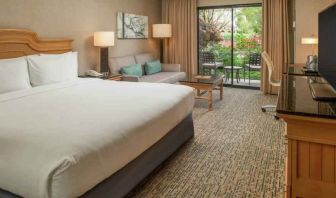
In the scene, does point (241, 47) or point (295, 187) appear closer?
point (295, 187)

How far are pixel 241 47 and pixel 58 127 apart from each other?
6.27 meters

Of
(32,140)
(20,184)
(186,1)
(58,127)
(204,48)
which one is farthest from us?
(204,48)

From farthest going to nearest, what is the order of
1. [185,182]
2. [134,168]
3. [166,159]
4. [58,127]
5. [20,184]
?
1. [166,159]
2. [185,182]
3. [134,168]
4. [58,127]
5. [20,184]

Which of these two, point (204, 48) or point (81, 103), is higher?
point (204, 48)

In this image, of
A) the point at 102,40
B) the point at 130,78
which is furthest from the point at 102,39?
the point at 130,78

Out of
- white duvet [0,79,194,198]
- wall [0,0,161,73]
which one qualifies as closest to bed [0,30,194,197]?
white duvet [0,79,194,198]

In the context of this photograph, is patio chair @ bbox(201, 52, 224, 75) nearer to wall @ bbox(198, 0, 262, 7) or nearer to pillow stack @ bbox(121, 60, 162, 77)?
wall @ bbox(198, 0, 262, 7)

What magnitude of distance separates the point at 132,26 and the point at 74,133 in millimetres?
5101

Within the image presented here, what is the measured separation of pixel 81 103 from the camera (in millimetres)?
2793

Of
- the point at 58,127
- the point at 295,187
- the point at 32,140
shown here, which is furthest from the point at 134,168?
the point at 295,187

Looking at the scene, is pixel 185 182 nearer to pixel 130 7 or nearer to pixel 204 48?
pixel 130 7

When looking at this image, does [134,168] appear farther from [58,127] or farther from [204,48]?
[204,48]

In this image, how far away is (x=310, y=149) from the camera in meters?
1.67

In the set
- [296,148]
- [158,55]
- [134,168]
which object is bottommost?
[134,168]
